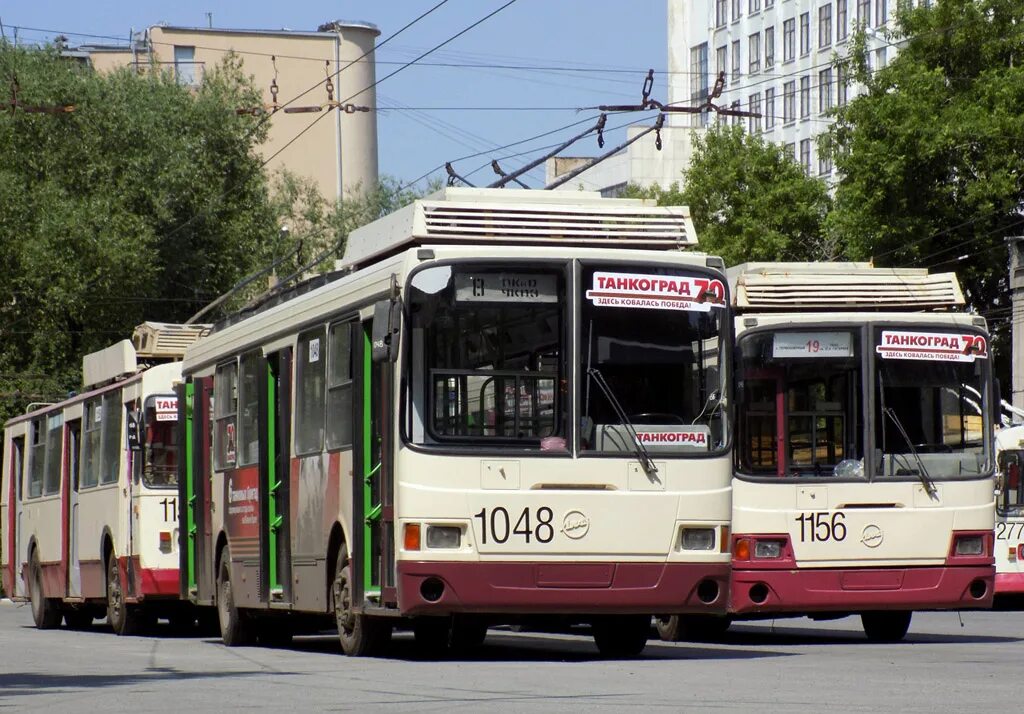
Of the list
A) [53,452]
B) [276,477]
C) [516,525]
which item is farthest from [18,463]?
[516,525]

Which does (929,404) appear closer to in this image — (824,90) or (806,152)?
(824,90)

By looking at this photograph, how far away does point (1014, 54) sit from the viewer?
1832 inches

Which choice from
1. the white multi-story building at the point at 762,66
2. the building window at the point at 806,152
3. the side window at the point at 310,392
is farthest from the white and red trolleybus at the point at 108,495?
the building window at the point at 806,152

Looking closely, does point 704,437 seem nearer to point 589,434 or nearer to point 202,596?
point 589,434

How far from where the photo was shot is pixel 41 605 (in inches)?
1085

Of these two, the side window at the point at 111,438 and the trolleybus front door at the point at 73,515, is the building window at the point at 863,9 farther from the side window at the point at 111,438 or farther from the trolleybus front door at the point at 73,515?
the side window at the point at 111,438

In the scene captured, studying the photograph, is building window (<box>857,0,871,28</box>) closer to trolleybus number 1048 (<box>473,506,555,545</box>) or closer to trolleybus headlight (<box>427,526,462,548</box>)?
trolleybus number 1048 (<box>473,506,555,545</box>)

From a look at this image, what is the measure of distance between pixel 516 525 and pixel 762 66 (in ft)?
266

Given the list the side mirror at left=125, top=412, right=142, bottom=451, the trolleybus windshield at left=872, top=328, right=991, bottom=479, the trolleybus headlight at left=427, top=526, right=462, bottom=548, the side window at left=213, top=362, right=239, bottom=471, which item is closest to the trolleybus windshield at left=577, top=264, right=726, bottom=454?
the trolleybus headlight at left=427, top=526, right=462, bottom=548

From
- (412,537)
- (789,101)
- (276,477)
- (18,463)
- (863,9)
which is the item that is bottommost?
(412,537)

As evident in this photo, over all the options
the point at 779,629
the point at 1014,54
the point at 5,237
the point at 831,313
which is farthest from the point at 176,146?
the point at 831,313

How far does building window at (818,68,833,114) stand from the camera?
87.3 meters

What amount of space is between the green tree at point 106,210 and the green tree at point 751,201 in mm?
12448

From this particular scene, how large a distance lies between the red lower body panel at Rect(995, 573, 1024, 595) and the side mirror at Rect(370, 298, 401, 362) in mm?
15011
